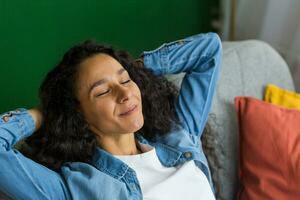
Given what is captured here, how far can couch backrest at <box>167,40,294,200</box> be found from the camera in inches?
58.1

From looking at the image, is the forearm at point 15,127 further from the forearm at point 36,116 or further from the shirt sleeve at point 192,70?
the shirt sleeve at point 192,70

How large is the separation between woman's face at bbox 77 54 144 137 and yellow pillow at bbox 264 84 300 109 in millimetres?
603

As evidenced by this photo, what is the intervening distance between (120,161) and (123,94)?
0.17 m

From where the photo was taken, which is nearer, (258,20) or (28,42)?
(28,42)

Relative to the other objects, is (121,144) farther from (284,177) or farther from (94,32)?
(94,32)

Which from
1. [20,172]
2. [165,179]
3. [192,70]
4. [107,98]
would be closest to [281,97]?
[192,70]

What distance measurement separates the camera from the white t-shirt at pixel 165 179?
119 centimetres

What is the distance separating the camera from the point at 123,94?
1.14 m

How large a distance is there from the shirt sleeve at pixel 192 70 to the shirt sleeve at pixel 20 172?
0.43 meters

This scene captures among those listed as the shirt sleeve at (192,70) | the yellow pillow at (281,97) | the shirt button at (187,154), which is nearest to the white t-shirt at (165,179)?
the shirt button at (187,154)

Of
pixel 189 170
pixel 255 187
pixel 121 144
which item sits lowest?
pixel 255 187

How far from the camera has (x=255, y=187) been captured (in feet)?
4.69

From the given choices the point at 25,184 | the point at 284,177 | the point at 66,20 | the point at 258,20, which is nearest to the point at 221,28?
the point at 258,20

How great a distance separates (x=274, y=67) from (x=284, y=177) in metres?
0.45
